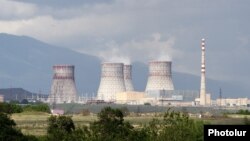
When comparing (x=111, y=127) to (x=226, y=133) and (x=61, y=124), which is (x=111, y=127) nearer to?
(x=61, y=124)

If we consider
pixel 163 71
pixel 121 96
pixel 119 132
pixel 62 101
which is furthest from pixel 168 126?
pixel 62 101

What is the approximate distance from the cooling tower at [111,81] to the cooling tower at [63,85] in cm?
1126

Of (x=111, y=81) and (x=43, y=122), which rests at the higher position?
(x=111, y=81)

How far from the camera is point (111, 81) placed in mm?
152250

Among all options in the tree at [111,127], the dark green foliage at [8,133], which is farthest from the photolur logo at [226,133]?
the dark green foliage at [8,133]

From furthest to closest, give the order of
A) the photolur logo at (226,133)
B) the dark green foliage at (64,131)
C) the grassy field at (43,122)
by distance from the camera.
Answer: the grassy field at (43,122)
the dark green foliage at (64,131)
the photolur logo at (226,133)

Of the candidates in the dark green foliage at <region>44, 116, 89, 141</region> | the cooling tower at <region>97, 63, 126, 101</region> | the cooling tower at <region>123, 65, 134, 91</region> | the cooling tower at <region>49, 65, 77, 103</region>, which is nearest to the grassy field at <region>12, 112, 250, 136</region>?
the dark green foliage at <region>44, 116, 89, 141</region>

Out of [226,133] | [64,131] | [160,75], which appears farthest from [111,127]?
[160,75]

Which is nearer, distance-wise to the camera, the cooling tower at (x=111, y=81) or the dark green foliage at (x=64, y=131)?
the dark green foliage at (x=64, y=131)

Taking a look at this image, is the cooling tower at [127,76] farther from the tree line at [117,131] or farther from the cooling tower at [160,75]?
the tree line at [117,131]

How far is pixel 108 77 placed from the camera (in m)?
150

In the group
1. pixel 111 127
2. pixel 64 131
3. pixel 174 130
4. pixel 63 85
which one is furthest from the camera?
pixel 63 85

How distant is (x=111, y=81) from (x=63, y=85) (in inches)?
868

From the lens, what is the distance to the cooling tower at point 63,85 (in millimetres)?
167625
